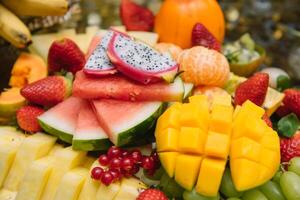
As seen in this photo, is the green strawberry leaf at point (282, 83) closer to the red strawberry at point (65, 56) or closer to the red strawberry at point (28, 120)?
the red strawberry at point (65, 56)

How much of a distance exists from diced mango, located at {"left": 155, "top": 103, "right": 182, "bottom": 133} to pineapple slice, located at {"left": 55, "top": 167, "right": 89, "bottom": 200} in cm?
25

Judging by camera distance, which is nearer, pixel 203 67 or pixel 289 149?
pixel 289 149

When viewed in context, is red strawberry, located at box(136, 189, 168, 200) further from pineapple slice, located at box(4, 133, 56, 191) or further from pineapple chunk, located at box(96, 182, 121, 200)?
pineapple slice, located at box(4, 133, 56, 191)

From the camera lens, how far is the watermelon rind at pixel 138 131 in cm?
133

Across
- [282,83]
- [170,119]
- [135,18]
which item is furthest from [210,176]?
[135,18]

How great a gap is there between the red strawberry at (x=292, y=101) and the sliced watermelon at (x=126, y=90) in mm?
432

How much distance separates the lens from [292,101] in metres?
1.64

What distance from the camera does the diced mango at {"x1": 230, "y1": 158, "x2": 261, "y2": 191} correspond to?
46.1 inches

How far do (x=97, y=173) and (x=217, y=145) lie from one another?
312 mm

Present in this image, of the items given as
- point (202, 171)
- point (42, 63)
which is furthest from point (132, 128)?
point (42, 63)

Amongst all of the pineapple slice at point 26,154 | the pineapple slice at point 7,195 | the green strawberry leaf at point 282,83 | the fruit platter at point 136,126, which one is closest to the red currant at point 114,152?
the fruit platter at point 136,126

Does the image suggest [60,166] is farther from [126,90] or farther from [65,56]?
[65,56]

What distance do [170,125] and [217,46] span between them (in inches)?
25.3

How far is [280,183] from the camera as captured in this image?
1.25 m
